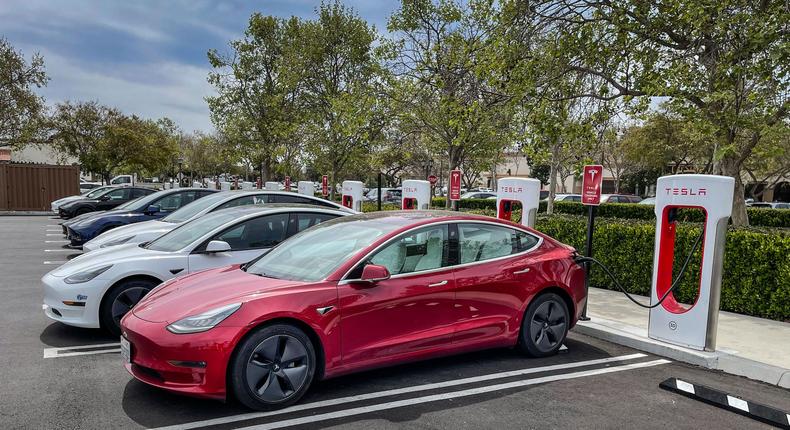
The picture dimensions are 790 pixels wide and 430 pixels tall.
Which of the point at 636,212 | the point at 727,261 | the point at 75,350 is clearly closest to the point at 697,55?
the point at 727,261

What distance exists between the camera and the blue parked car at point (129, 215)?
36.5 feet

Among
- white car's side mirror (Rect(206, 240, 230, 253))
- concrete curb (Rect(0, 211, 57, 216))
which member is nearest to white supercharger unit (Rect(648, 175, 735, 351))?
white car's side mirror (Rect(206, 240, 230, 253))

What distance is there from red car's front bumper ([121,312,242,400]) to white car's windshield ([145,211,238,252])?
2.58 m

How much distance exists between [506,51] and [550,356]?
681 cm

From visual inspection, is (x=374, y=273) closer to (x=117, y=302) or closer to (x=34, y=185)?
(x=117, y=302)

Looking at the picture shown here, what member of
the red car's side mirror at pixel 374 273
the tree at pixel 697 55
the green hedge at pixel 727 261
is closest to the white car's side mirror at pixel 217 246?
the red car's side mirror at pixel 374 273

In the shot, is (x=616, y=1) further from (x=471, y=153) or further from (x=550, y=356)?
(x=471, y=153)

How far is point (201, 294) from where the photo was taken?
4.17 m

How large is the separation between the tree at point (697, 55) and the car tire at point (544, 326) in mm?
5205

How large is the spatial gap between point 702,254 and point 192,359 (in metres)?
4.99

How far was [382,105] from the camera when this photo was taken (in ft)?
55.5

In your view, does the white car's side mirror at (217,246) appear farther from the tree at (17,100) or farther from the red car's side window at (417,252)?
the tree at (17,100)

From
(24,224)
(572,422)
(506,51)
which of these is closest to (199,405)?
(572,422)

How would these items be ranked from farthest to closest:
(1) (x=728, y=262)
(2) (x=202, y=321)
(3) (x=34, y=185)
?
1. (3) (x=34, y=185)
2. (1) (x=728, y=262)
3. (2) (x=202, y=321)
